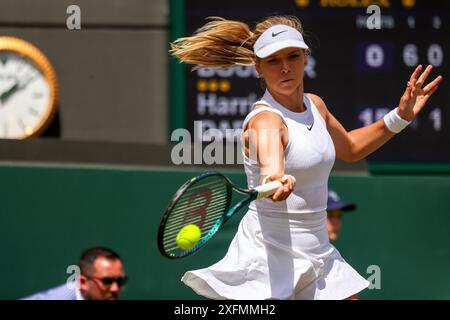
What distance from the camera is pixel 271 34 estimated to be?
4363mm

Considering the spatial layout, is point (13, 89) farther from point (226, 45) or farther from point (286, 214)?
point (286, 214)

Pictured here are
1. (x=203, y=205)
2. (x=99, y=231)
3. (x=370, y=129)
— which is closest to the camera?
(x=203, y=205)

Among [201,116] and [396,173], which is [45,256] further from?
[396,173]

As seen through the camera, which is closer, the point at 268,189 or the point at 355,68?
the point at 268,189

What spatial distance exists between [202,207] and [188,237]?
214 mm

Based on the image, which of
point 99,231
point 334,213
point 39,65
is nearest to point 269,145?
point 334,213

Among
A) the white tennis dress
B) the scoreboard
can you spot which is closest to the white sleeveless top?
the white tennis dress

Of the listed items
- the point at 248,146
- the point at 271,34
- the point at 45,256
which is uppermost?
the point at 271,34

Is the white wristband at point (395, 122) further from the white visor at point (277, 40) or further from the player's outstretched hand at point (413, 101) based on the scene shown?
the white visor at point (277, 40)

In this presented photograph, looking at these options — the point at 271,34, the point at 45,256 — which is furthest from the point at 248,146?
the point at 45,256

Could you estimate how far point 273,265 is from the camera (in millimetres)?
4340

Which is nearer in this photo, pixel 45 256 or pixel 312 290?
pixel 312 290

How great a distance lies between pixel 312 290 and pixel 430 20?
3200 mm

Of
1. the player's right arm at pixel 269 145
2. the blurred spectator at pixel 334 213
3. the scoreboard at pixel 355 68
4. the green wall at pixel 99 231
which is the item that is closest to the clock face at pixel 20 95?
the green wall at pixel 99 231
